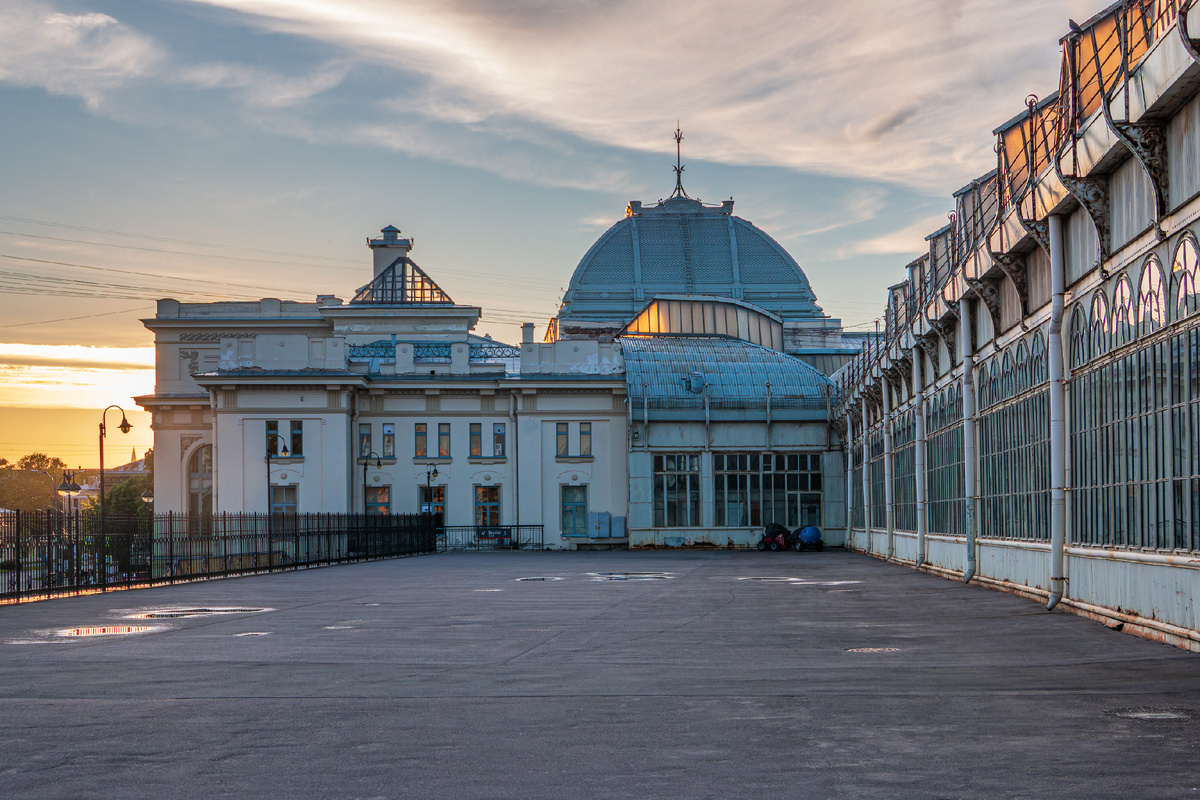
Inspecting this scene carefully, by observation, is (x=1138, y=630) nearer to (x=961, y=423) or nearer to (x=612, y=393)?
(x=961, y=423)

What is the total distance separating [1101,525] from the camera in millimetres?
17812

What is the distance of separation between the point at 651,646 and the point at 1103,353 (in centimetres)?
772

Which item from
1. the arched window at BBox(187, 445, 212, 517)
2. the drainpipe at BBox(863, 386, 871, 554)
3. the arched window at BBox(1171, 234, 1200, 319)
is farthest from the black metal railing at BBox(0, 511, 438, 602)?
the arched window at BBox(187, 445, 212, 517)

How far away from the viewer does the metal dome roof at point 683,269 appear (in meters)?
90.2

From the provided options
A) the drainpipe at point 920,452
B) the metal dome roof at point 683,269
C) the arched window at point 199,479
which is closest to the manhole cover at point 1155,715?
the drainpipe at point 920,452

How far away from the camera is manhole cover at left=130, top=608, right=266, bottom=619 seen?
1981 cm

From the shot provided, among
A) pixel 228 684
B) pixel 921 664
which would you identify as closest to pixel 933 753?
pixel 921 664

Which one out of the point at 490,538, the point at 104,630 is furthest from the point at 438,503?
the point at 104,630

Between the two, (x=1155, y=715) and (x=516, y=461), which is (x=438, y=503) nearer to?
(x=516, y=461)

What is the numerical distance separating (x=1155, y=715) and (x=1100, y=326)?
32.6 feet

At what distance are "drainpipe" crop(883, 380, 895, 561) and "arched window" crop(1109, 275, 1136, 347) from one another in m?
24.4

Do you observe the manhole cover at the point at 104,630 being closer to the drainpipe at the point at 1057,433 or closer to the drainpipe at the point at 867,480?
the drainpipe at the point at 1057,433

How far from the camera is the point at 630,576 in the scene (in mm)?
33438

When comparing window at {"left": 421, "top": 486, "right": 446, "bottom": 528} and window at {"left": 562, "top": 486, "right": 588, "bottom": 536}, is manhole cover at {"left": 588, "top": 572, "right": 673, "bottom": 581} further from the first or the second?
window at {"left": 421, "top": 486, "right": 446, "bottom": 528}
